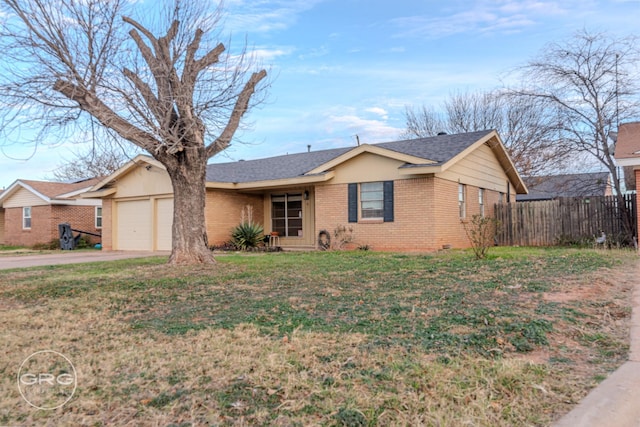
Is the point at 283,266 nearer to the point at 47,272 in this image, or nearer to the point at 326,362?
the point at 47,272

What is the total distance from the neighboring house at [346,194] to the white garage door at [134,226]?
0.14 ft

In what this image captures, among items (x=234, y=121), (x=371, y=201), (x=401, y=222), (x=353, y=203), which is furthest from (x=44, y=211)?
(x=401, y=222)

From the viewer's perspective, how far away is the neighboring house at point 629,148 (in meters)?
11.3

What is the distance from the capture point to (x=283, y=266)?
9.71 meters

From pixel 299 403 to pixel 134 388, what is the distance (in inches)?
43.6

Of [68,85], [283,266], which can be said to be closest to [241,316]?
[283,266]

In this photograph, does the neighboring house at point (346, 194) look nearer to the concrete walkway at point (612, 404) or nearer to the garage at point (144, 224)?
the garage at point (144, 224)

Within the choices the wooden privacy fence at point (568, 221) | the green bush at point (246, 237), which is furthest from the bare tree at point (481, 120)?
the green bush at point (246, 237)

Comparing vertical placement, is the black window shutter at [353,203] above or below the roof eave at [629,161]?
below

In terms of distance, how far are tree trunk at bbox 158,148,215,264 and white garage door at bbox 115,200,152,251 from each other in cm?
866

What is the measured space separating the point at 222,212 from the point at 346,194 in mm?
5013

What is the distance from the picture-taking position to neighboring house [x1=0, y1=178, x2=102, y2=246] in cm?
2216

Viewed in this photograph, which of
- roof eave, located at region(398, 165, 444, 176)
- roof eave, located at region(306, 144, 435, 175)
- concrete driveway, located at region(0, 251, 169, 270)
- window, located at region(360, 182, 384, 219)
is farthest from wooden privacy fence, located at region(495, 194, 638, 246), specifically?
concrete driveway, located at region(0, 251, 169, 270)

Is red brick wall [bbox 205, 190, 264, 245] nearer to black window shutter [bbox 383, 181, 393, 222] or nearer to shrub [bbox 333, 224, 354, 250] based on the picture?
shrub [bbox 333, 224, 354, 250]
